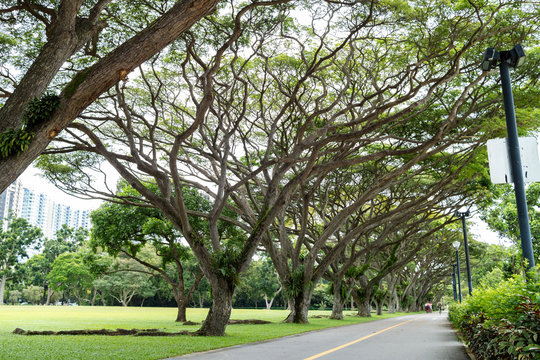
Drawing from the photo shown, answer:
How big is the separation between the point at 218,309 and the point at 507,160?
31.3 ft

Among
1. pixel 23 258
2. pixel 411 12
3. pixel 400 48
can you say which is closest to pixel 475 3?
pixel 411 12

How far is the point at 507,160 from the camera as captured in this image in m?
6.02

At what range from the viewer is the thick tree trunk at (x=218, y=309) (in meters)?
12.8

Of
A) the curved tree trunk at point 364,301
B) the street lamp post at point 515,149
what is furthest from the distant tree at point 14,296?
the street lamp post at point 515,149

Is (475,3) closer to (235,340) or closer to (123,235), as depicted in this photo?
(235,340)

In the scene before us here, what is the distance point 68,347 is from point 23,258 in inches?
2245

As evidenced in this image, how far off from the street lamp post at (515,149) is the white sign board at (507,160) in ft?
0.18

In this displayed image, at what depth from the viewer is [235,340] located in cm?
1138

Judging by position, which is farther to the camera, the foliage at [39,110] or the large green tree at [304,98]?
the large green tree at [304,98]

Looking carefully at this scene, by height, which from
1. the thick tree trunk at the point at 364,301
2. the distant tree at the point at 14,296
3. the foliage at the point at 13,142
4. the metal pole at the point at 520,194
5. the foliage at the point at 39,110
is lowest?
the distant tree at the point at 14,296

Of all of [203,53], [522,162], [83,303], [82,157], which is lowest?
[83,303]

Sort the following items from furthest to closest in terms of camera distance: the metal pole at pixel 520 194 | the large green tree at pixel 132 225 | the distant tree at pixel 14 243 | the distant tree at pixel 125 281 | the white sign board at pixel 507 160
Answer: the distant tree at pixel 125 281
the distant tree at pixel 14 243
the large green tree at pixel 132 225
the white sign board at pixel 507 160
the metal pole at pixel 520 194

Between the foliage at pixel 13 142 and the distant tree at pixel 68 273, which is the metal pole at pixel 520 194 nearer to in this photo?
the foliage at pixel 13 142

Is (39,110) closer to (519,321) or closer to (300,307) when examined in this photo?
(519,321)
